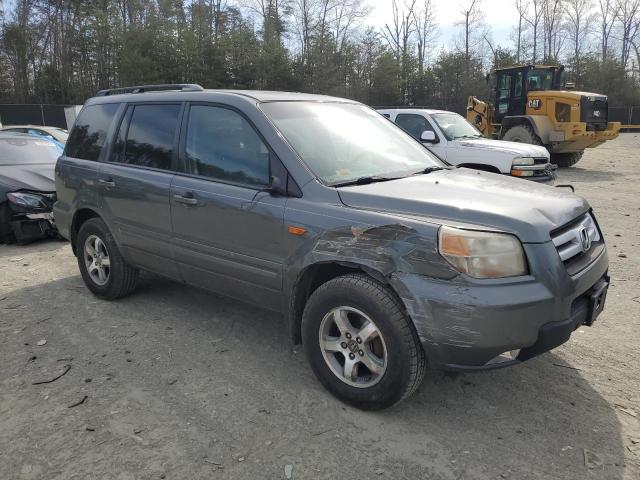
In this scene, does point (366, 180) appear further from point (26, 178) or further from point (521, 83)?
point (521, 83)

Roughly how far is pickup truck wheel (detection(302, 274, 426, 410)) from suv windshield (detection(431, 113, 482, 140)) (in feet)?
25.7

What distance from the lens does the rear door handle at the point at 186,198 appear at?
376 centimetres

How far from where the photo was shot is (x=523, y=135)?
15289mm

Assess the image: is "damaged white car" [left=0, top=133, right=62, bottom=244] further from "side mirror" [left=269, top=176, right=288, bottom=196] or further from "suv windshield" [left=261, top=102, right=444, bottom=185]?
"side mirror" [left=269, top=176, right=288, bottom=196]

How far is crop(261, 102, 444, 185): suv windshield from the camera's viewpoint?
341 centimetres

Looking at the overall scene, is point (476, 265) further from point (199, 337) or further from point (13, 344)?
point (13, 344)

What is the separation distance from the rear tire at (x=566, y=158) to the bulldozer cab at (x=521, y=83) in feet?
6.28

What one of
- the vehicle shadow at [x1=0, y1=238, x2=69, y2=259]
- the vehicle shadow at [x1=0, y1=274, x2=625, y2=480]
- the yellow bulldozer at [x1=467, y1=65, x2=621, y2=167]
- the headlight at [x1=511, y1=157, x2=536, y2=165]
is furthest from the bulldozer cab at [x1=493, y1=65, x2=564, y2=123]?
the vehicle shadow at [x1=0, y1=274, x2=625, y2=480]

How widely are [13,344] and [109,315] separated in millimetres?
765

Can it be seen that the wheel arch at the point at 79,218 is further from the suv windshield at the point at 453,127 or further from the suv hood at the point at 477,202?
the suv windshield at the point at 453,127

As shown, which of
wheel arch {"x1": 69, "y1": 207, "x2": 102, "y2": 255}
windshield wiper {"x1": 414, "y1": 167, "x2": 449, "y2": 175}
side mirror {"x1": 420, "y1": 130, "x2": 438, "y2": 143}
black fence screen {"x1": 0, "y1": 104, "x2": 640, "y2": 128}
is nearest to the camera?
windshield wiper {"x1": 414, "y1": 167, "x2": 449, "y2": 175}

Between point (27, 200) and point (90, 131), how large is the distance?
2.78 meters

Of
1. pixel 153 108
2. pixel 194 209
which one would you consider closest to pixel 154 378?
pixel 194 209

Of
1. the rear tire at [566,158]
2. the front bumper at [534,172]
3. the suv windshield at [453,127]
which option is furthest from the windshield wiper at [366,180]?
the rear tire at [566,158]
